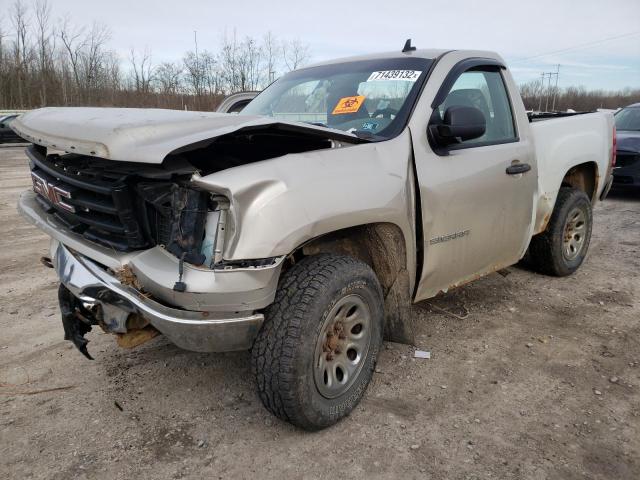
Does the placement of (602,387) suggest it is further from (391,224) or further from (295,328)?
(295,328)

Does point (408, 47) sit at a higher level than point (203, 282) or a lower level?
higher

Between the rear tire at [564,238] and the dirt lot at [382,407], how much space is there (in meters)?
0.61

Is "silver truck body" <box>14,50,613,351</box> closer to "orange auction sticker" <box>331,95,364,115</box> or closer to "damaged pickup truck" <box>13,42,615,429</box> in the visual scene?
"damaged pickup truck" <box>13,42,615,429</box>

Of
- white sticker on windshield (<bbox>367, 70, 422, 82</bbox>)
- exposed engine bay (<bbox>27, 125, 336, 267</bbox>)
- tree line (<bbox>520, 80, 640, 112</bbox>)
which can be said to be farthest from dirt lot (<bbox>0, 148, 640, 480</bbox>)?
tree line (<bbox>520, 80, 640, 112</bbox>)

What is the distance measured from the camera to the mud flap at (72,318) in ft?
9.30

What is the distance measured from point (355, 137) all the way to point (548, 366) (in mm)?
1961

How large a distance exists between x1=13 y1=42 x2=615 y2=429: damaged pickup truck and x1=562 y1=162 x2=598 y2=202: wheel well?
147 centimetres

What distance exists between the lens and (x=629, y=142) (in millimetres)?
9039

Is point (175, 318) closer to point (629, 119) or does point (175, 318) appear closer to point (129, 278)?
point (129, 278)

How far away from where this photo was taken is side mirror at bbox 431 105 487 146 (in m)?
2.88

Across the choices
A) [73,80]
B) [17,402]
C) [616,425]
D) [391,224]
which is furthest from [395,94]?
[73,80]

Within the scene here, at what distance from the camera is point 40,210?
3.00 metres

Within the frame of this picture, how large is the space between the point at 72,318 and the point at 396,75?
2400 millimetres

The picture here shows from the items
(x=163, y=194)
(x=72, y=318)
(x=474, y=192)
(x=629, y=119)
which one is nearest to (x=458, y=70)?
(x=474, y=192)
